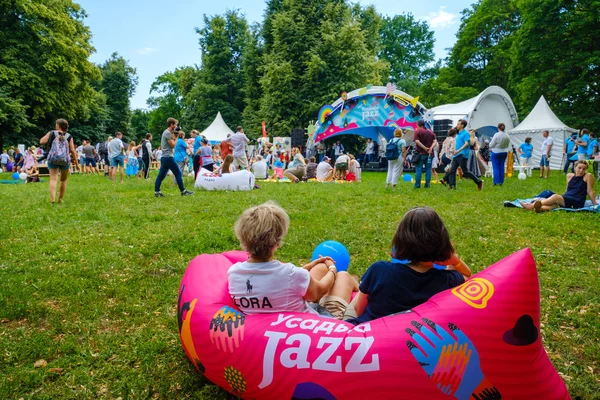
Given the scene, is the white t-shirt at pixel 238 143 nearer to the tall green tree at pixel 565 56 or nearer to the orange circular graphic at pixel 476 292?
the orange circular graphic at pixel 476 292

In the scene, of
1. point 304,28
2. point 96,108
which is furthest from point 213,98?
point 304,28

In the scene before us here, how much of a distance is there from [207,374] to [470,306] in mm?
1785

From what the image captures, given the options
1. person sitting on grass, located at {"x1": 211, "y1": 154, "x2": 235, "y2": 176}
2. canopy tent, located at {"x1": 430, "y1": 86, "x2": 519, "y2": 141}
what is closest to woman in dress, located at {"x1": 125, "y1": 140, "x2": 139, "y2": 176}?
person sitting on grass, located at {"x1": 211, "y1": 154, "x2": 235, "y2": 176}

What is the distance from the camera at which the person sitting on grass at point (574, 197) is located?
8.25 meters

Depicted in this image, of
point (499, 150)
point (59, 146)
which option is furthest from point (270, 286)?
point (499, 150)

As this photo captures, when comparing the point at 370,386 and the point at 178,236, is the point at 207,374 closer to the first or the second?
the point at 370,386

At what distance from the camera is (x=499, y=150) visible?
1305cm

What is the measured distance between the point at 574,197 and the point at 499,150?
197 inches

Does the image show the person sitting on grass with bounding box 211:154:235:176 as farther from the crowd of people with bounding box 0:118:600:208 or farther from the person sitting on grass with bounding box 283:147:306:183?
the person sitting on grass with bounding box 283:147:306:183

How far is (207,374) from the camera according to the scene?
9.66 feet

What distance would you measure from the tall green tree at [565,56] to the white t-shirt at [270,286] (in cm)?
3121

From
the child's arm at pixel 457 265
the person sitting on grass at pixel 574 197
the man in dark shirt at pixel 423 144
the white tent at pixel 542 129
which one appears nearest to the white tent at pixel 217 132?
the white tent at pixel 542 129

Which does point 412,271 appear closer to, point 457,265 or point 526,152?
point 457,265

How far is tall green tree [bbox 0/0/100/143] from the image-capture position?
26.8 m
